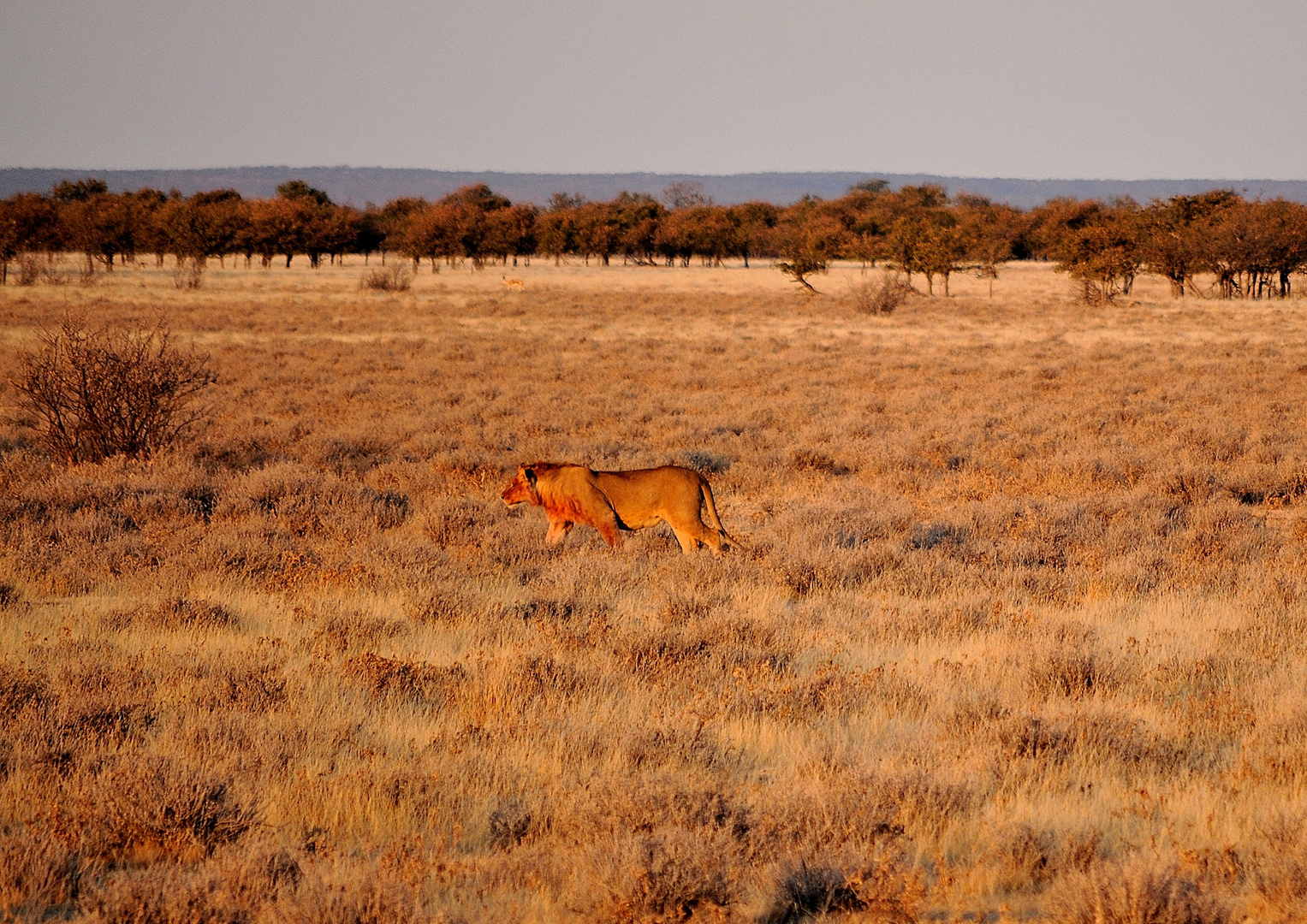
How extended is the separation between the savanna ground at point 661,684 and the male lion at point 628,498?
0.91ft

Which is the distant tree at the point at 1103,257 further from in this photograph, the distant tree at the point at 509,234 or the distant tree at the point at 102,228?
the distant tree at the point at 102,228

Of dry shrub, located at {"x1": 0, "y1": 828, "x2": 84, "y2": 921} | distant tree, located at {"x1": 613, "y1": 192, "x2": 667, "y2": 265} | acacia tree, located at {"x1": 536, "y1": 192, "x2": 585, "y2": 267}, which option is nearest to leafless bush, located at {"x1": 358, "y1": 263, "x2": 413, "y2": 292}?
acacia tree, located at {"x1": 536, "y1": 192, "x2": 585, "y2": 267}

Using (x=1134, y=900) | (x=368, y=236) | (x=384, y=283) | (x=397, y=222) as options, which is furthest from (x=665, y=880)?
(x=397, y=222)

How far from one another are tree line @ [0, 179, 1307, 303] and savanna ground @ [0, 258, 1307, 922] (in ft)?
128

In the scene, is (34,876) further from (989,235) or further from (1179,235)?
(989,235)

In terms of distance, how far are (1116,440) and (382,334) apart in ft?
75.0

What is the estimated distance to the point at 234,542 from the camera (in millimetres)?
8391

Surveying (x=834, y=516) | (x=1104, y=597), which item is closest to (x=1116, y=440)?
(x=834, y=516)

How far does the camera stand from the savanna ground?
3689 millimetres

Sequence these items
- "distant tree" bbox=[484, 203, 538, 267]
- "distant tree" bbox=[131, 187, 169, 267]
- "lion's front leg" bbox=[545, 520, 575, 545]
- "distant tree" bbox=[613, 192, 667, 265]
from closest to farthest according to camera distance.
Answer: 1. "lion's front leg" bbox=[545, 520, 575, 545]
2. "distant tree" bbox=[131, 187, 169, 267]
3. "distant tree" bbox=[484, 203, 538, 267]
4. "distant tree" bbox=[613, 192, 667, 265]

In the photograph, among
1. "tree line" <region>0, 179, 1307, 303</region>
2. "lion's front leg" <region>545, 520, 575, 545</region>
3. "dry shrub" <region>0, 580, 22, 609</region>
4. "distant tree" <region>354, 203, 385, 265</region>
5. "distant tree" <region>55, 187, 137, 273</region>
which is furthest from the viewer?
"distant tree" <region>354, 203, 385, 265</region>

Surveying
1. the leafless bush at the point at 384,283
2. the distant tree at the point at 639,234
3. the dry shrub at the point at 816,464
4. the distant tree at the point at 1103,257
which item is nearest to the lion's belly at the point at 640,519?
the dry shrub at the point at 816,464

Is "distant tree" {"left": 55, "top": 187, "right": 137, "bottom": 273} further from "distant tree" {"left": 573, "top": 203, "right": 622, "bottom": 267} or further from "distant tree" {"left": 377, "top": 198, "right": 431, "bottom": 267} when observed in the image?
"distant tree" {"left": 573, "top": 203, "right": 622, "bottom": 267}

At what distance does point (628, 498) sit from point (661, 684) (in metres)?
2.78
